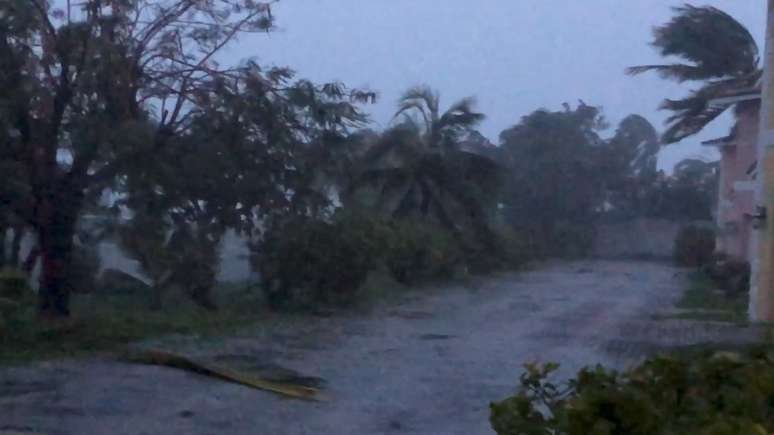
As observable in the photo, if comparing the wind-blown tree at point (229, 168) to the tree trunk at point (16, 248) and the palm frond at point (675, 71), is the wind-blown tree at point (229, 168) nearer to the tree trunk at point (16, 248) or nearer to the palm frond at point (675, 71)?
the tree trunk at point (16, 248)

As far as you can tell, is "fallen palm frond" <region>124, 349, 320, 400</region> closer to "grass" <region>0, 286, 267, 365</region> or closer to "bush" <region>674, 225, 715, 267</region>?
"grass" <region>0, 286, 267, 365</region>

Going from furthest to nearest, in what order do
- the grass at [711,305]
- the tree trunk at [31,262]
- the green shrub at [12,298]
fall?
the grass at [711,305] → the tree trunk at [31,262] → the green shrub at [12,298]

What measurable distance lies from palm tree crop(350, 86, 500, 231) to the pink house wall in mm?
7647

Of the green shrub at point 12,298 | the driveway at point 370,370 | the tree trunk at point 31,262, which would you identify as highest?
the tree trunk at point 31,262

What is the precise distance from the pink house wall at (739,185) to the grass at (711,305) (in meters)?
3.10

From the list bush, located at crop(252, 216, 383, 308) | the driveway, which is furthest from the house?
bush, located at crop(252, 216, 383, 308)

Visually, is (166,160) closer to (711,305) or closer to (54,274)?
(54,274)

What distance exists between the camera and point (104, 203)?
20.9m

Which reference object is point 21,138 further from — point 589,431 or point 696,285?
point 696,285

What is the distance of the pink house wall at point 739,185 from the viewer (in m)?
39.2

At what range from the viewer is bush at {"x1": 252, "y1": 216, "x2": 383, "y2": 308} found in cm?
2506

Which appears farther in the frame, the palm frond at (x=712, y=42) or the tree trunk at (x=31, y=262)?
the palm frond at (x=712, y=42)

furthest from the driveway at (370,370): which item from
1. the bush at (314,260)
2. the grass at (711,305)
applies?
the bush at (314,260)

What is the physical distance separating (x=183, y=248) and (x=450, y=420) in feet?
32.7
